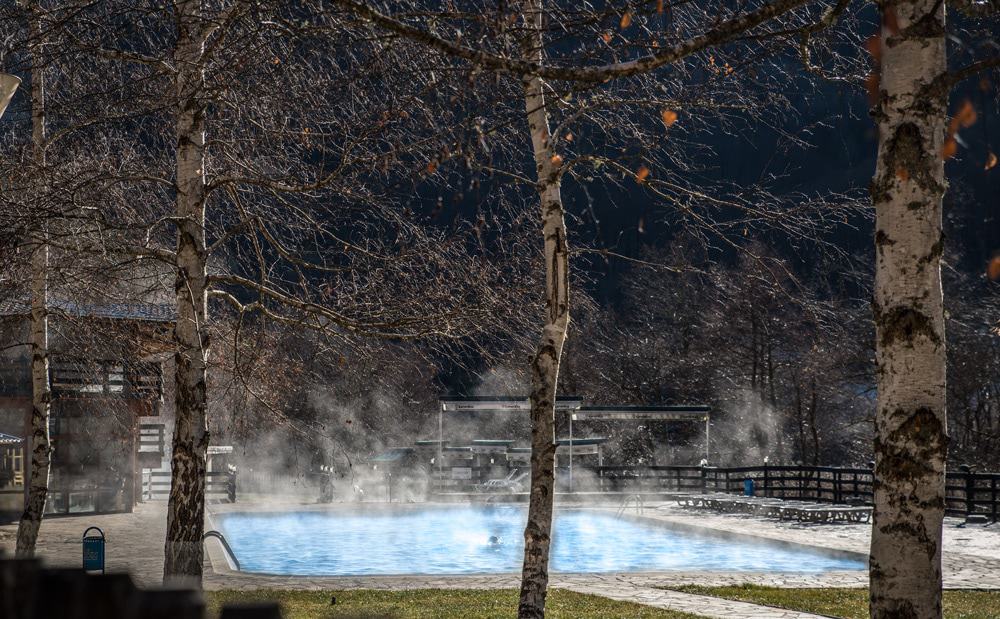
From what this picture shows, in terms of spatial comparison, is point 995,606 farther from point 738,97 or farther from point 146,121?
point 146,121

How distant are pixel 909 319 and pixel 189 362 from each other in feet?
23.2

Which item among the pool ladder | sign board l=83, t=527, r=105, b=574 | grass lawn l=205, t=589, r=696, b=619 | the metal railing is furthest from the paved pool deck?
the metal railing

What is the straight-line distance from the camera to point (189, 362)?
9.91 meters

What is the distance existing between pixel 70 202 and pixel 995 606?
1070cm

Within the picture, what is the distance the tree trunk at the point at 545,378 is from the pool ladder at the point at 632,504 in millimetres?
21386

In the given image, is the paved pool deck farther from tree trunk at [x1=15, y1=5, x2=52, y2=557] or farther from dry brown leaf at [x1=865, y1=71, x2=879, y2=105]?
dry brown leaf at [x1=865, y1=71, x2=879, y2=105]

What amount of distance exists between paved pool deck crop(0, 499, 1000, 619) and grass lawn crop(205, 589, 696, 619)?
1.77ft

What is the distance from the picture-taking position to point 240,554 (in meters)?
25.7

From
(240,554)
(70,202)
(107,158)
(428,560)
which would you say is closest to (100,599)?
(70,202)

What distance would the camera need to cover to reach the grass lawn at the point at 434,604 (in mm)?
11406

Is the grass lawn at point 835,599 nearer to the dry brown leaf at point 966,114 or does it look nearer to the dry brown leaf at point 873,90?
the dry brown leaf at point 873,90

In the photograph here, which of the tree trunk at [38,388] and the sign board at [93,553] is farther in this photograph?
the tree trunk at [38,388]

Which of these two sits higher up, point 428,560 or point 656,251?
point 656,251

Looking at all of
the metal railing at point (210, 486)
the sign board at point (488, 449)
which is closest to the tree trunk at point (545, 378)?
the metal railing at point (210, 486)
